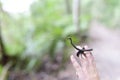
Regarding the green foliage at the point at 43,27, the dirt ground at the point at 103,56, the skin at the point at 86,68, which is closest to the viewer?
the skin at the point at 86,68

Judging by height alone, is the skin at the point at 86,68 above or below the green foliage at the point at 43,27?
below

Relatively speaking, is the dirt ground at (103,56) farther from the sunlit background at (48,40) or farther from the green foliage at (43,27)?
the green foliage at (43,27)

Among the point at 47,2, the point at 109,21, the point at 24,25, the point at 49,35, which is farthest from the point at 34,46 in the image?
the point at 109,21

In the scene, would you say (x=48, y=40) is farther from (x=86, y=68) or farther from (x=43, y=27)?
(x=86, y=68)

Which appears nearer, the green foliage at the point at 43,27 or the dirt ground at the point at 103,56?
the dirt ground at the point at 103,56

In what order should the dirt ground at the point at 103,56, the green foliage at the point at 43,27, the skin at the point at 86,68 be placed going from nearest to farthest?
1. the skin at the point at 86,68
2. the dirt ground at the point at 103,56
3. the green foliage at the point at 43,27

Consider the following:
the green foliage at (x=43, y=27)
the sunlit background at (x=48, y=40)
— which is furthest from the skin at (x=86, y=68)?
the green foliage at (x=43, y=27)

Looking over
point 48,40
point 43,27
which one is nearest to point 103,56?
point 48,40

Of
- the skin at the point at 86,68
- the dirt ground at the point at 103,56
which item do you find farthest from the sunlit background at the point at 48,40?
the skin at the point at 86,68

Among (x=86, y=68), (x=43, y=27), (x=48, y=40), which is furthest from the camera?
(x=43, y=27)
